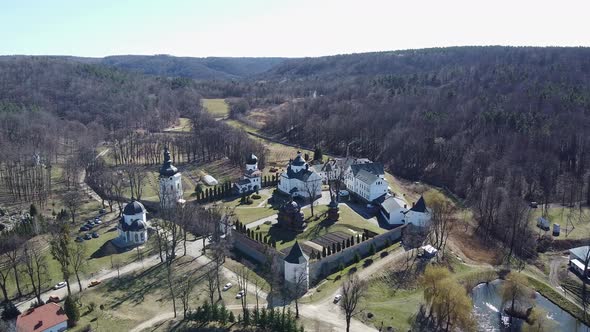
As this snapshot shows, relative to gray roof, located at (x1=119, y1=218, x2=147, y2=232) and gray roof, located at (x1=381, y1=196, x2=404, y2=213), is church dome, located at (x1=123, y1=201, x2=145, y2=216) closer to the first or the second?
gray roof, located at (x1=119, y1=218, x2=147, y2=232)

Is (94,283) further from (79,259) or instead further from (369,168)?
(369,168)

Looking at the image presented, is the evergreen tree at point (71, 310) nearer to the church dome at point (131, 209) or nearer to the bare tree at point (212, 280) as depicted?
the bare tree at point (212, 280)

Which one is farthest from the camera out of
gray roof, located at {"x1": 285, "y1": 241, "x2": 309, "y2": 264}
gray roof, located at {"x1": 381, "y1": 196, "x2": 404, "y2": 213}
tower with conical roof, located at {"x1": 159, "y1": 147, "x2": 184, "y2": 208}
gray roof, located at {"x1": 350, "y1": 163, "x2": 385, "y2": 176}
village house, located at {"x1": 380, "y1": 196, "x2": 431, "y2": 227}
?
gray roof, located at {"x1": 350, "y1": 163, "x2": 385, "y2": 176}

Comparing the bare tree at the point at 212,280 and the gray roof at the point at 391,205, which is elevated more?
the gray roof at the point at 391,205

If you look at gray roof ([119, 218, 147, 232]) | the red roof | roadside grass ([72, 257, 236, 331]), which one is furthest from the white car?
gray roof ([119, 218, 147, 232])

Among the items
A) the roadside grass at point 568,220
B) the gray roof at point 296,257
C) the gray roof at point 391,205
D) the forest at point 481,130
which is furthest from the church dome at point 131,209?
the roadside grass at point 568,220
